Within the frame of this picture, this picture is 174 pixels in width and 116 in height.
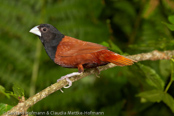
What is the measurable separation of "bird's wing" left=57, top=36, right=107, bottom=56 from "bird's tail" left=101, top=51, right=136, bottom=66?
0.11 m

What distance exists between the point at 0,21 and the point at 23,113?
2.61 metres

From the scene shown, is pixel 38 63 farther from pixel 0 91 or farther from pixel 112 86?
pixel 0 91

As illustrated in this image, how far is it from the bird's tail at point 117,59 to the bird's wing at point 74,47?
0.11 meters

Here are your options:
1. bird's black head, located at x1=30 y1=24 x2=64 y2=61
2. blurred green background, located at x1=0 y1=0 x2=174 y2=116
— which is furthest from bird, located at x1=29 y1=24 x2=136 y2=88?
blurred green background, located at x1=0 y1=0 x2=174 y2=116

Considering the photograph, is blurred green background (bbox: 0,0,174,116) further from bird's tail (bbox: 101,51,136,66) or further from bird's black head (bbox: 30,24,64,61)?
bird's tail (bbox: 101,51,136,66)

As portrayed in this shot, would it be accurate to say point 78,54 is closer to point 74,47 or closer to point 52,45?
point 74,47

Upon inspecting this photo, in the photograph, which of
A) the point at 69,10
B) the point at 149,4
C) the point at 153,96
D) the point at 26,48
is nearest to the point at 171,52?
the point at 153,96

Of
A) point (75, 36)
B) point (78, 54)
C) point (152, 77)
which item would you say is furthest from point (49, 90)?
point (75, 36)

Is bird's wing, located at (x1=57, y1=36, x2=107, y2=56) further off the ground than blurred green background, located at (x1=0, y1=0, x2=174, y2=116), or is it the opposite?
bird's wing, located at (x1=57, y1=36, x2=107, y2=56)

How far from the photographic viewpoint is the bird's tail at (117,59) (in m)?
2.03

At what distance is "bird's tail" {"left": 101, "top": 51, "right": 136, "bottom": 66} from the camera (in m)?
2.03

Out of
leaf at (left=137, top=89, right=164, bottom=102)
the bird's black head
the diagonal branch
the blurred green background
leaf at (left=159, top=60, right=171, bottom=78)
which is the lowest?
the blurred green background

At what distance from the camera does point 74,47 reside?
2.28 metres

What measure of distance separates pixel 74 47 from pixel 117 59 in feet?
1.50
